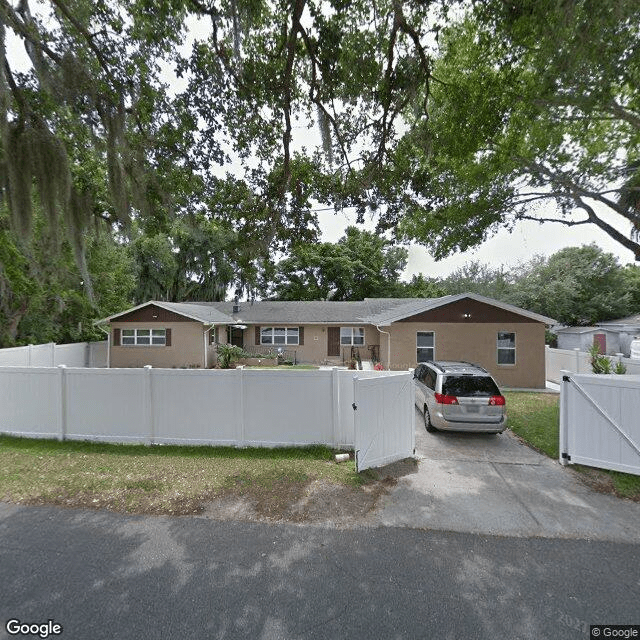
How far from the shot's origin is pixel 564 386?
205 inches

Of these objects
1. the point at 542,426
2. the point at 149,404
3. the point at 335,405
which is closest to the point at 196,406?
the point at 149,404

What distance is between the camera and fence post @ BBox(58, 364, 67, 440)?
20.1ft

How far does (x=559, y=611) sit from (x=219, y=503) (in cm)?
344

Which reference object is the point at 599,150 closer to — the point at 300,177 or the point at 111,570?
the point at 300,177

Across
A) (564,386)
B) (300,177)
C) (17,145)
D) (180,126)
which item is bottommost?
(564,386)

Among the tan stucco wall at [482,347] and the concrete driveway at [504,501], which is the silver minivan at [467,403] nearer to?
the concrete driveway at [504,501]

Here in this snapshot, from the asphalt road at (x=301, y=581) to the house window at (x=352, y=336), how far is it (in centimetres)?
1454

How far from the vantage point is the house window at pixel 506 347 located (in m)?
12.9

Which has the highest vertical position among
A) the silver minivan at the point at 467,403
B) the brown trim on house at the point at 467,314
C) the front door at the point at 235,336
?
the brown trim on house at the point at 467,314

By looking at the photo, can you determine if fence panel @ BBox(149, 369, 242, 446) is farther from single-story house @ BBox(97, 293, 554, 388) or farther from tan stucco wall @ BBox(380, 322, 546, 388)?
tan stucco wall @ BBox(380, 322, 546, 388)

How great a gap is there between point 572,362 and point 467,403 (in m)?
9.28

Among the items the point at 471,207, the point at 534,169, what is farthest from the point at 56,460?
the point at 534,169

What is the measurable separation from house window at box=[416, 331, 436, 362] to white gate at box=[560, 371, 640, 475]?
807 cm

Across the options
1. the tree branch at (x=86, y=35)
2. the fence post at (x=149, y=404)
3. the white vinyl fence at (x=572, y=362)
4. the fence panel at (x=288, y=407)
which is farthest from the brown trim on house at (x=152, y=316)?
the white vinyl fence at (x=572, y=362)
